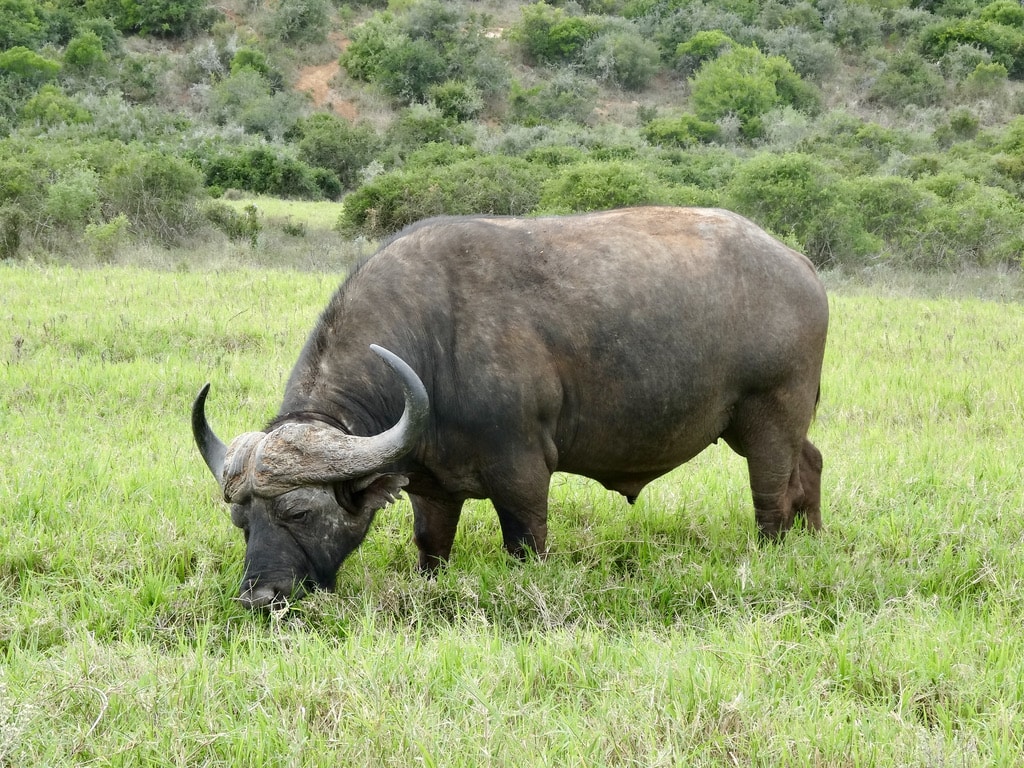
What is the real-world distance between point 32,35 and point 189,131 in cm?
1409

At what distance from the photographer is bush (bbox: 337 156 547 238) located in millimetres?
21688

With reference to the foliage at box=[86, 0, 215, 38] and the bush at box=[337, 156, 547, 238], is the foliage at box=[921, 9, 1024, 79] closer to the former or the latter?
the bush at box=[337, 156, 547, 238]

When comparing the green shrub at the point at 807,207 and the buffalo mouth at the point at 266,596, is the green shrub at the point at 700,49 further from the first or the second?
the buffalo mouth at the point at 266,596

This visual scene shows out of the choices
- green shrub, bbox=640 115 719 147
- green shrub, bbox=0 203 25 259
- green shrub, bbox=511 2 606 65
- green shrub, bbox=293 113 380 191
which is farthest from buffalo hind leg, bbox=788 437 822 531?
green shrub, bbox=511 2 606 65

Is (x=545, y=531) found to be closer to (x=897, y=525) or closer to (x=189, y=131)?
(x=897, y=525)

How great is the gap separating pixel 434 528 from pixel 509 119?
4163 centimetres

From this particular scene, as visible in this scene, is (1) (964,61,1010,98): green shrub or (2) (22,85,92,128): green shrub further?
(1) (964,61,1010,98): green shrub

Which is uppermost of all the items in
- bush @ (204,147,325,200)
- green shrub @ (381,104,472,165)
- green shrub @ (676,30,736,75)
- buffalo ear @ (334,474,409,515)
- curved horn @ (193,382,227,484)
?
curved horn @ (193,382,227,484)

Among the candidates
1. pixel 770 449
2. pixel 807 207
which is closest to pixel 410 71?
pixel 807 207

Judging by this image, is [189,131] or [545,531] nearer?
[545,531]

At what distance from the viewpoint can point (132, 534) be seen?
5.24 meters

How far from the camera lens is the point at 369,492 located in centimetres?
479

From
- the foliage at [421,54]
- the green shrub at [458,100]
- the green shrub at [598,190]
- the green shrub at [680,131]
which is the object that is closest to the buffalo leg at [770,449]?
the green shrub at [598,190]

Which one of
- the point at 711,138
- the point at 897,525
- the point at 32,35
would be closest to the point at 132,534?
the point at 897,525
